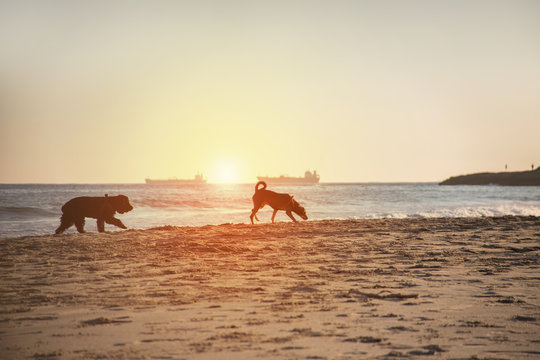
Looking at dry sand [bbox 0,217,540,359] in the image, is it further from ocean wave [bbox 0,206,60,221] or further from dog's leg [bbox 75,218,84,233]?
ocean wave [bbox 0,206,60,221]

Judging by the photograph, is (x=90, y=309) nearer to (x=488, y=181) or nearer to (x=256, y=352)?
(x=256, y=352)

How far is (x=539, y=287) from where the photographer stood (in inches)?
247

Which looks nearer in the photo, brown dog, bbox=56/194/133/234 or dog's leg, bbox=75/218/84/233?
brown dog, bbox=56/194/133/234

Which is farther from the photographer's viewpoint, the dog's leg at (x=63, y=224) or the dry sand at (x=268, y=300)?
the dog's leg at (x=63, y=224)

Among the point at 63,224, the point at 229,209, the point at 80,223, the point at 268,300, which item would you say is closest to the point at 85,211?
the point at 80,223

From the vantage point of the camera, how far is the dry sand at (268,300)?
394cm

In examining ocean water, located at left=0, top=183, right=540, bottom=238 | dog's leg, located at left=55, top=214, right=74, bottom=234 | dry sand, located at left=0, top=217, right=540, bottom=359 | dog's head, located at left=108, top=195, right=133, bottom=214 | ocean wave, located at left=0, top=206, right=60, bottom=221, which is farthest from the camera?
ocean wave, located at left=0, top=206, right=60, bottom=221

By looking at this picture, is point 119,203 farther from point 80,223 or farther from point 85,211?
point 80,223

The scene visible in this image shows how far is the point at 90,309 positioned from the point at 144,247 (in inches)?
191

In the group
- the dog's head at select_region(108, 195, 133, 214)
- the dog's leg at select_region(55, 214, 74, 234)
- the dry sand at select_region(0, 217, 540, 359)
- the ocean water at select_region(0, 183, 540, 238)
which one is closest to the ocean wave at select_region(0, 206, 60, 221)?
the ocean water at select_region(0, 183, 540, 238)

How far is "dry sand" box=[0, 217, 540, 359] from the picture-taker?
394cm

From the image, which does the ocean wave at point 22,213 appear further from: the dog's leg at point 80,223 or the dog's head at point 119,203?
the dog's head at point 119,203

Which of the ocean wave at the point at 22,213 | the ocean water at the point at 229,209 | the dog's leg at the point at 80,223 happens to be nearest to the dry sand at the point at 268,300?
the dog's leg at the point at 80,223

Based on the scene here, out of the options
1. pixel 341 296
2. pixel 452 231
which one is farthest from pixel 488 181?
pixel 341 296
